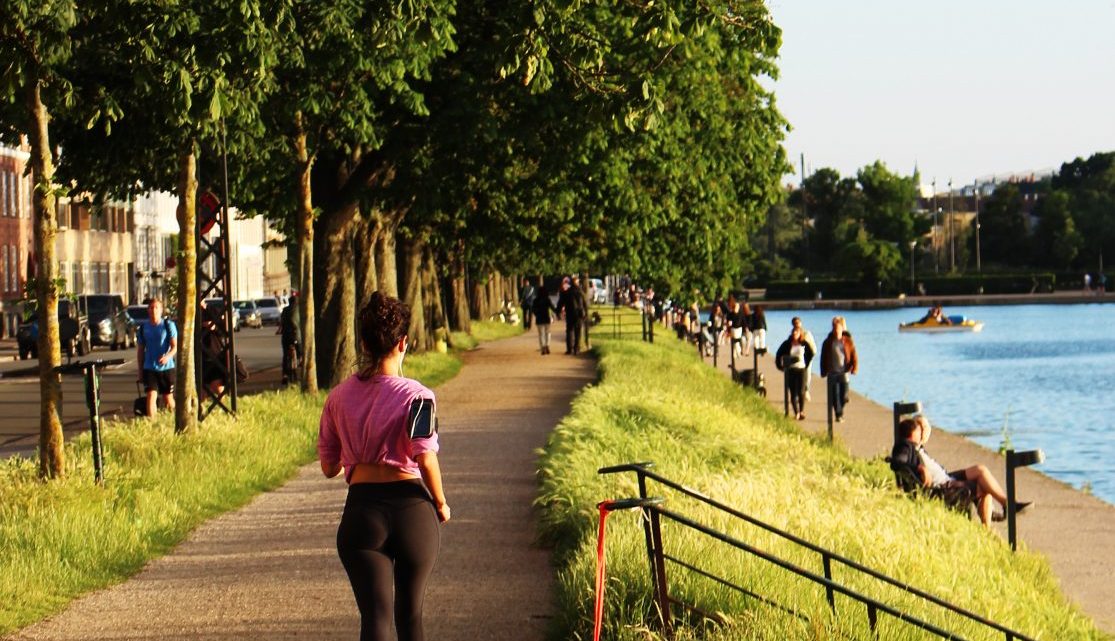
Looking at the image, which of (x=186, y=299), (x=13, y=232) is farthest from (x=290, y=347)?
(x=13, y=232)

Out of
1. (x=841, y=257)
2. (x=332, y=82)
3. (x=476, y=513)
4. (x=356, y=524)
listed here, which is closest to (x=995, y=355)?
(x=332, y=82)

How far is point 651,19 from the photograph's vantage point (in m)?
11.9

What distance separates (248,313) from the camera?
288 ft

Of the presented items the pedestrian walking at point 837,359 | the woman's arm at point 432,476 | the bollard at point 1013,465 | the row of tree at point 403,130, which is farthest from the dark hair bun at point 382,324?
the pedestrian walking at point 837,359

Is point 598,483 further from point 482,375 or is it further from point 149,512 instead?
point 482,375

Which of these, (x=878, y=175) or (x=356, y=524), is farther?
(x=878, y=175)

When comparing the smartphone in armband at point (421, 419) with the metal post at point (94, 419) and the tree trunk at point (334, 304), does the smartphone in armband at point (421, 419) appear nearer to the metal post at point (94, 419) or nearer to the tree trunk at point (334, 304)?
the metal post at point (94, 419)

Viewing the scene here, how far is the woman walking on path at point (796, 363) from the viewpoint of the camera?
33231 millimetres

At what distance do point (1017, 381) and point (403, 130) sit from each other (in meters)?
31.8

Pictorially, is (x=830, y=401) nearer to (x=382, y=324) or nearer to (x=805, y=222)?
(x=382, y=324)

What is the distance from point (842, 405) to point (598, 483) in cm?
1920

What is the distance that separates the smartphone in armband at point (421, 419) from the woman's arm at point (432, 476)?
0.07 meters

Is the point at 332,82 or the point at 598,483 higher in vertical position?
the point at 332,82

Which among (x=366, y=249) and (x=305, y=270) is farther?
(x=366, y=249)
